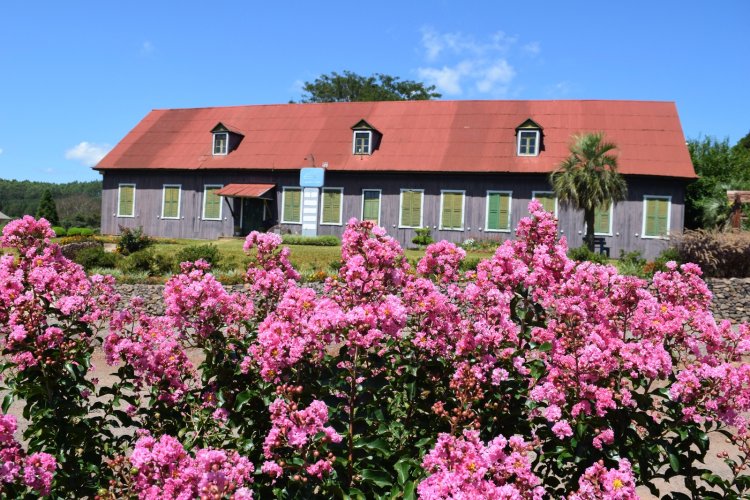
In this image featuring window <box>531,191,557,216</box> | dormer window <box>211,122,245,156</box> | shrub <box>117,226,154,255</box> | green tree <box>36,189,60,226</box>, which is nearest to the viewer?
shrub <box>117,226,154,255</box>

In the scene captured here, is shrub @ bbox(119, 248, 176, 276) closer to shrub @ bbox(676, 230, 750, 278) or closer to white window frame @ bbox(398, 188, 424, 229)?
white window frame @ bbox(398, 188, 424, 229)

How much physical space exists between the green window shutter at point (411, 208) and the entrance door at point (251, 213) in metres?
6.78

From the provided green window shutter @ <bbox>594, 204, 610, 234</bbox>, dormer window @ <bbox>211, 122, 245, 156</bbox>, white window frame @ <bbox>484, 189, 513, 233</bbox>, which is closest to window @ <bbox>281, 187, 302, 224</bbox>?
dormer window @ <bbox>211, 122, 245, 156</bbox>

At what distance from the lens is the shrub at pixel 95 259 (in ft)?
55.0

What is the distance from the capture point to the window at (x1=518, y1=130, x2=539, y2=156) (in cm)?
2488

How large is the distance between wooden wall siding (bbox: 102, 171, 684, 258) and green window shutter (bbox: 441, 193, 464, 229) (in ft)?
0.92

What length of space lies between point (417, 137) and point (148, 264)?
14.6 m

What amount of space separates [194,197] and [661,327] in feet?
90.4

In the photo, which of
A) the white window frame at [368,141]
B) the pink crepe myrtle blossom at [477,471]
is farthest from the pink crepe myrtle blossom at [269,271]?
the white window frame at [368,141]

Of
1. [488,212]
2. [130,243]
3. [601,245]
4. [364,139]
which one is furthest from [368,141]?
Answer: [130,243]

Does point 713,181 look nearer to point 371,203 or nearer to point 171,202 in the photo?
point 371,203

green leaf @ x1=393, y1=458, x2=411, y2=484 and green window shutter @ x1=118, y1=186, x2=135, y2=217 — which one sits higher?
green window shutter @ x1=118, y1=186, x2=135, y2=217

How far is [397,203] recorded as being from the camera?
26125 mm

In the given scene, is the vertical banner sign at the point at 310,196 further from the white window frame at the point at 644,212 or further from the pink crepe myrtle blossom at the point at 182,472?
the pink crepe myrtle blossom at the point at 182,472
